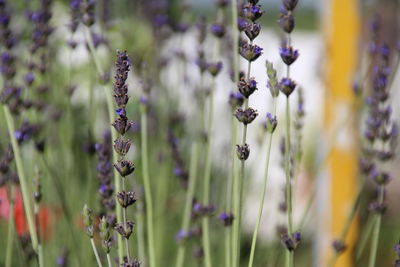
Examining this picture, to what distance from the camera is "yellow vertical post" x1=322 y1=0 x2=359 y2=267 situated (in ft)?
8.40

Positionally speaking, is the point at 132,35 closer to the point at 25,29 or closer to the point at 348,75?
the point at 25,29

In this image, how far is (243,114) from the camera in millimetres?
979

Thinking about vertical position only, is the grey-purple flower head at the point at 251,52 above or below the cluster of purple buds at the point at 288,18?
below

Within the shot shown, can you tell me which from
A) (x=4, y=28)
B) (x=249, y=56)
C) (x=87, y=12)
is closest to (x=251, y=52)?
(x=249, y=56)

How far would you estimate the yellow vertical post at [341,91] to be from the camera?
2561 mm

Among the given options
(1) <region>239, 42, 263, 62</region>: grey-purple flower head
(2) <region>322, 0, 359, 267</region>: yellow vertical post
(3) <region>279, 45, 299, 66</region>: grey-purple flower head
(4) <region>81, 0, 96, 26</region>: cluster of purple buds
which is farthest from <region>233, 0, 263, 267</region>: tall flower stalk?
(2) <region>322, 0, 359, 267</region>: yellow vertical post

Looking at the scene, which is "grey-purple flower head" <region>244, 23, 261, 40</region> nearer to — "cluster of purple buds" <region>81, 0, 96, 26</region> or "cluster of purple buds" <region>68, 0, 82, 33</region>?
"cluster of purple buds" <region>81, 0, 96, 26</region>

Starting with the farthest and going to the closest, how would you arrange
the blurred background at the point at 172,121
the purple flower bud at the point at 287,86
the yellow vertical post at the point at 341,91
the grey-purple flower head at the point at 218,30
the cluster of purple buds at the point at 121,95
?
the yellow vertical post at the point at 341,91, the blurred background at the point at 172,121, the grey-purple flower head at the point at 218,30, the purple flower bud at the point at 287,86, the cluster of purple buds at the point at 121,95

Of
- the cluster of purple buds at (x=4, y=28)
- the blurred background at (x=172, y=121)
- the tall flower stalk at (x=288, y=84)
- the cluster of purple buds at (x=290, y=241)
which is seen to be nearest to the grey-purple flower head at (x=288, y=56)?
the tall flower stalk at (x=288, y=84)

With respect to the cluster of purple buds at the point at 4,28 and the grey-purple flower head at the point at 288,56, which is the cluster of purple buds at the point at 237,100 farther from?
the cluster of purple buds at the point at 4,28

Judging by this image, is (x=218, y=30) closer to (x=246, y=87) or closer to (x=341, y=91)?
(x=246, y=87)

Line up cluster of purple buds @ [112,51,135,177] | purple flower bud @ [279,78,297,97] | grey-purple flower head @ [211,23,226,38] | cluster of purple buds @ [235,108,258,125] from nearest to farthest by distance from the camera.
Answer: cluster of purple buds @ [112,51,135,177] → cluster of purple buds @ [235,108,258,125] → purple flower bud @ [279,78,297,97] → grey-purple flower head @ [211,23,226,38]

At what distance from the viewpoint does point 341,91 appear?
8.46ft

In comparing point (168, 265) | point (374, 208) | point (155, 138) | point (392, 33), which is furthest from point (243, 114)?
point (392, 33)
